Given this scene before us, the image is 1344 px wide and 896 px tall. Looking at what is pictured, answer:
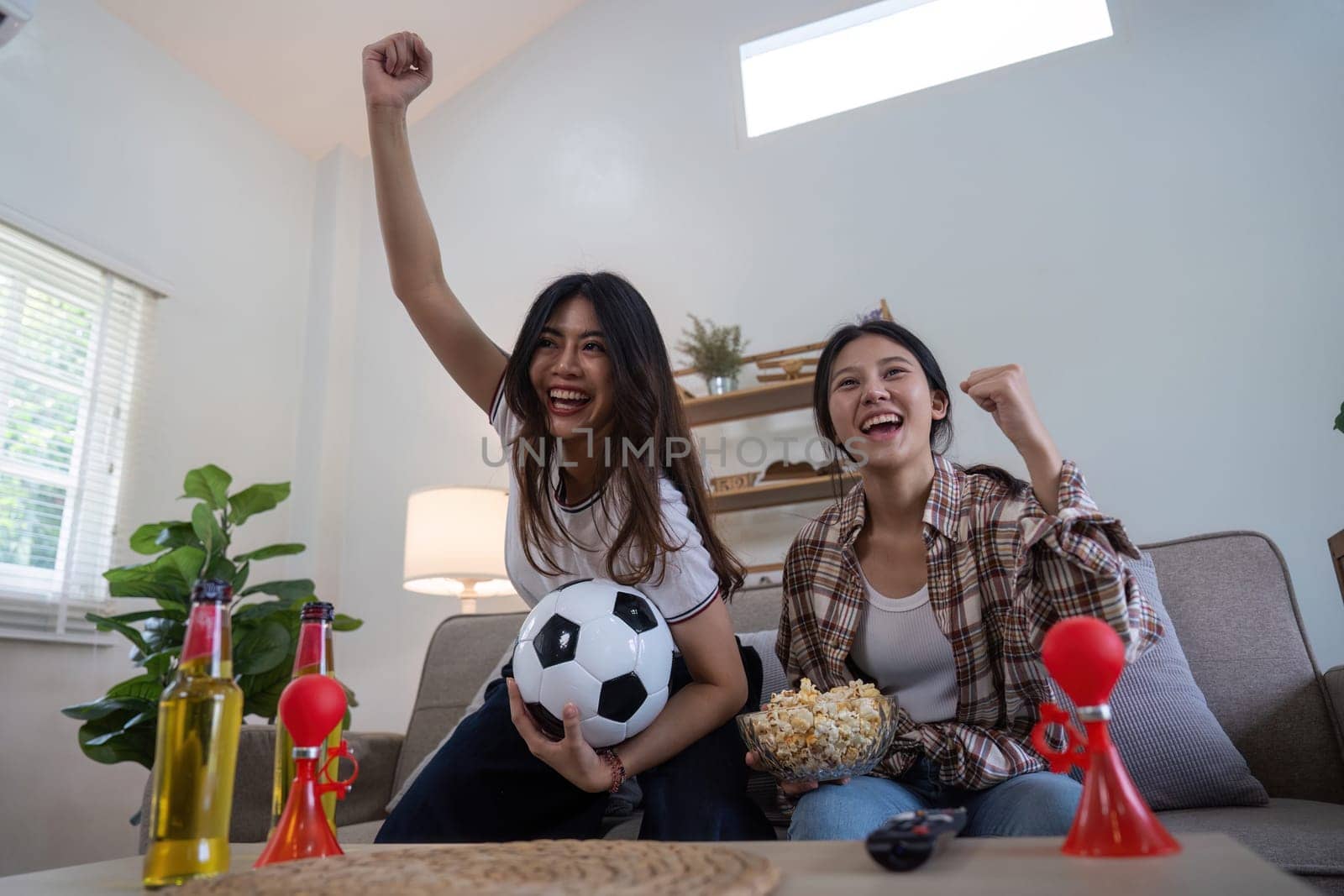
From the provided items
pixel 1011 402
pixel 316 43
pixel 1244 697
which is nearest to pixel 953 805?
pixel 1011 402

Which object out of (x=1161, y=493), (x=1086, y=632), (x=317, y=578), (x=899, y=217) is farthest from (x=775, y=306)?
(x=1086, y=632)

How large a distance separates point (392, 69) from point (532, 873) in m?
1.23

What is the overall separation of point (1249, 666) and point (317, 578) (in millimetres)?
3027

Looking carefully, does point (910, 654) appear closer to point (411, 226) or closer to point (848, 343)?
point (848, 343)

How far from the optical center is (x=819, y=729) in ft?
3.22

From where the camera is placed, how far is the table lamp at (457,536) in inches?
110

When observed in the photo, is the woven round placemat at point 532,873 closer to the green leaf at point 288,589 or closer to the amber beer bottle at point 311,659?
the amber beer bottle at point 311,659

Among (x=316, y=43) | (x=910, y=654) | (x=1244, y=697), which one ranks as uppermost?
(x=316, y=43)

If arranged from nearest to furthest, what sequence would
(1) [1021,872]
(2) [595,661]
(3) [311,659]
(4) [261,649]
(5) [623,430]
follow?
(1) [1021,872] → (3) [311,659] → (2) [595,661] → (5) [623,430] → (4) [261,649]

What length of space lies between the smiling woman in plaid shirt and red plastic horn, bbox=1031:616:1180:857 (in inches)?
12.6

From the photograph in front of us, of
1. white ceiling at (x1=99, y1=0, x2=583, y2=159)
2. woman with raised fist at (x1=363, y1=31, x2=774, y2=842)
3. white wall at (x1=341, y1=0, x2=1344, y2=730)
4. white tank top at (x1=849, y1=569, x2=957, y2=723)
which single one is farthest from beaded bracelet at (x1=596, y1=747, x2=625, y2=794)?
white ceiling at (x1=99, y1=0, x2=583, y2=159)

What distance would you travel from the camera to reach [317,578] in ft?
11.4

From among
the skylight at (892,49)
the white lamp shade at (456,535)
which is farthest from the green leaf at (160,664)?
the skylight at (892,49)

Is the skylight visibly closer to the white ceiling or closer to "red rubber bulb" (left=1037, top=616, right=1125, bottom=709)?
the white ceiling
